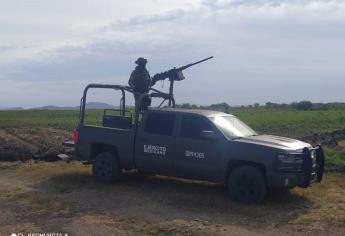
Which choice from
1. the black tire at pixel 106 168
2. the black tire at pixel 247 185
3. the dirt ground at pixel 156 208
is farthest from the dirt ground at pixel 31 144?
the black tire at pixel 247 185

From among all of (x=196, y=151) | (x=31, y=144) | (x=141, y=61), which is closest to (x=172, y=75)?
(x=141, y=61)

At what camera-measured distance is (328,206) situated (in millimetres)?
9414

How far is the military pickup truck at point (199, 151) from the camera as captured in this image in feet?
31.4

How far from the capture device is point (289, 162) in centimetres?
947

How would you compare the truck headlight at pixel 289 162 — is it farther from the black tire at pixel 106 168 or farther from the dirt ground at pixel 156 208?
the black tire at pixel 106 168

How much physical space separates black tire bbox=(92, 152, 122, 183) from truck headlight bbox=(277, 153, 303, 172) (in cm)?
379

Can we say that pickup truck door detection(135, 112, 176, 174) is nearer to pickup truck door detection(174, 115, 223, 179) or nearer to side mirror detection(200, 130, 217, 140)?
pickup truck door detection(174, 115, 223, 179)

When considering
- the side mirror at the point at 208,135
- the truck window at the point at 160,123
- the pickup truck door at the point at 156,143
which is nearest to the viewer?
the side mirror at the point at 208,135

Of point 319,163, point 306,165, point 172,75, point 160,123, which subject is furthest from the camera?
point 172,75

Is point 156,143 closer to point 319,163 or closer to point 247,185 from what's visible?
point 247,185

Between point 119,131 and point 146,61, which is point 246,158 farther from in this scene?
point 146,61

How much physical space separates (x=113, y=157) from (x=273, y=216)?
4260mm

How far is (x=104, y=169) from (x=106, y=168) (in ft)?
0.19

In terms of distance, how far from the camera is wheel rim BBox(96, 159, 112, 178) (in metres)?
11.7
